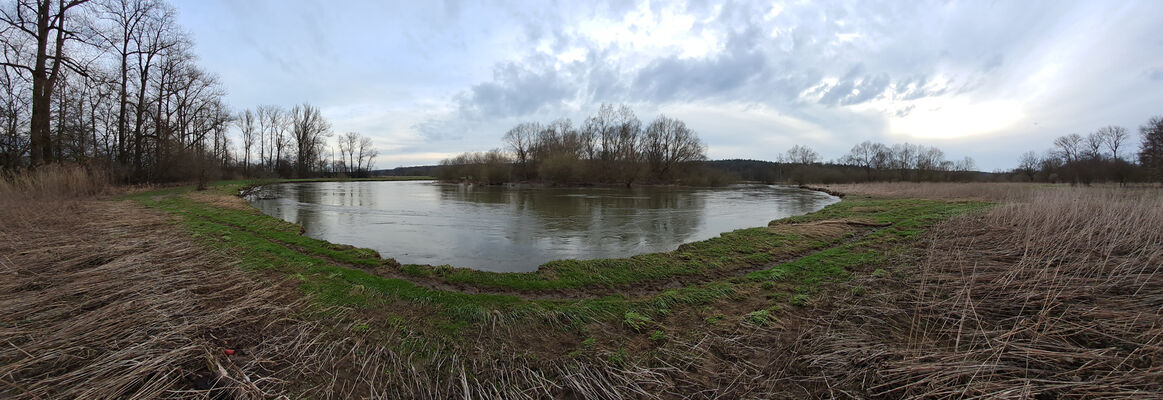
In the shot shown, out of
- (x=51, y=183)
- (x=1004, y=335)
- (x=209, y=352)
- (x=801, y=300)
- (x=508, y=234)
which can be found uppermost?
(x=51, y=183)

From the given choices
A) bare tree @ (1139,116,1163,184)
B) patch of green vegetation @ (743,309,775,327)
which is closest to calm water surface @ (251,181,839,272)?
patch of green vegetation @ (743,309,775,327)

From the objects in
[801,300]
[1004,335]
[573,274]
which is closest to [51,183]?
[573,274]

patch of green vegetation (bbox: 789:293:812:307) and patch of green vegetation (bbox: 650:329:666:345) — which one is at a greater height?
patch of green vegetation (bbox: 789:293:812:307)

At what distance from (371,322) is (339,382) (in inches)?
46.3

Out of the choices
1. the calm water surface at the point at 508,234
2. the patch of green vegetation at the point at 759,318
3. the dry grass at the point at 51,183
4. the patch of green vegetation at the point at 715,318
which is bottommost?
the calm water surface at the point at 508,234

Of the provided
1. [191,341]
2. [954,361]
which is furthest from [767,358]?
[191,341]

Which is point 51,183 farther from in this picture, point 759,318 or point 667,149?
point 667,149

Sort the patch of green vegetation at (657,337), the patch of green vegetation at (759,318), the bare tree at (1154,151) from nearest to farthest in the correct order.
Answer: the patch of green vegetation at (657,337) < the patch of green vegetation at (759,318) < the bare tree at (1154,151)

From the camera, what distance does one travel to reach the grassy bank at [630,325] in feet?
8.25

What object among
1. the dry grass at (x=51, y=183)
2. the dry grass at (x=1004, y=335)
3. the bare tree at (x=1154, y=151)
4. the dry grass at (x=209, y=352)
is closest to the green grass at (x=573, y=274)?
the dry grass at (x=209, y=352)

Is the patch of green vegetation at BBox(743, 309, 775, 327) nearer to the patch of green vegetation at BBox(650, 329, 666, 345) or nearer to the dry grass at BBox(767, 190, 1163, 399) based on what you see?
the dry grass at BBox(767, 190, 1163, 399)

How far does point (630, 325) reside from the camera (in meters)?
4.02

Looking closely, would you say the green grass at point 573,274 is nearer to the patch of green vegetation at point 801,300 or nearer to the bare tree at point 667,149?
the patch of green vegetation at point 801,300

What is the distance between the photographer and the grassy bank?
2516 millimetres
